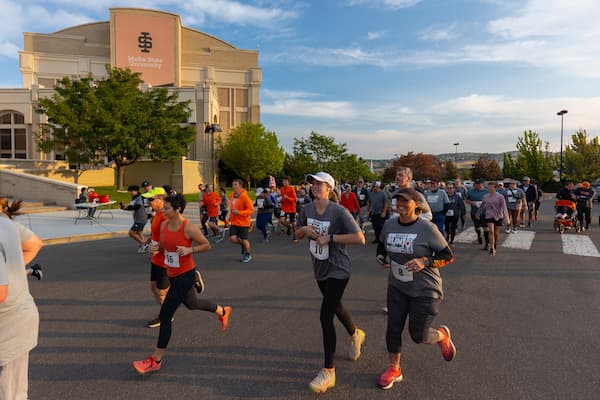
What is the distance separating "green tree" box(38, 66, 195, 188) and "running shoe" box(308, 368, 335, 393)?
27.8 meters

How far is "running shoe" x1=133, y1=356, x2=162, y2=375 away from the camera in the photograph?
3406mm

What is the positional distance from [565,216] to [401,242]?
12.7 meters

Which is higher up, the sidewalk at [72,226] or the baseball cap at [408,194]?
the baseball cap at [408,194]

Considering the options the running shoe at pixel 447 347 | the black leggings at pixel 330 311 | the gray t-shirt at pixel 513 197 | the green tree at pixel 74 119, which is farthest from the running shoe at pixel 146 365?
the green tree at pixel 74 119

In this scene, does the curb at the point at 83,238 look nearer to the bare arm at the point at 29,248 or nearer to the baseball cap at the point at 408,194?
the bare arm at the point at 29,248

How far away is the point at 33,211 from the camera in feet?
60.6

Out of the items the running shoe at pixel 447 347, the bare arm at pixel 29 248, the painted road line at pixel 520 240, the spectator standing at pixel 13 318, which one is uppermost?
the bare arm at pixel 29 248

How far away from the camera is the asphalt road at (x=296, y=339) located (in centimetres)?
323

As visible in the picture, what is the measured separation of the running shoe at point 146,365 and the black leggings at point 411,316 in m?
2.12

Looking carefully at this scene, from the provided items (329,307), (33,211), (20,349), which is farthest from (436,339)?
(33,211)

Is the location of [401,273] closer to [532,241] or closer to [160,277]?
[160,277]

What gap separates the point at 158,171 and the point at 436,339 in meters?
37.5

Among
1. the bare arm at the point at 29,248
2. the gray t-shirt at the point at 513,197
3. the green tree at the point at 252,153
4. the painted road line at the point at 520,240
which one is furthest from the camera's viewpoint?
the green tree at the point at 252,153

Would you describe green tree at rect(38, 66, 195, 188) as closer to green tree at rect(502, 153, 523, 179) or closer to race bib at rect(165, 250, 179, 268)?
race bib at rect(165, 250, 179, 268)
